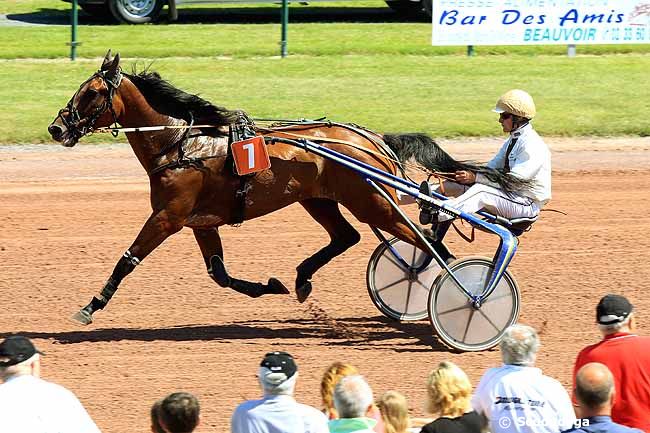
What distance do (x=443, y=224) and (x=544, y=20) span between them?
1057 cm

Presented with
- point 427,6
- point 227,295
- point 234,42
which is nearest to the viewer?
point 227,295

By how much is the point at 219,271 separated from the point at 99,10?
1459 cm

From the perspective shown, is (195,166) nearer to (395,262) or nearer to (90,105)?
(90,105)

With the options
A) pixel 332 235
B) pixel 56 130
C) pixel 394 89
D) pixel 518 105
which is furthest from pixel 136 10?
pixel 518 105

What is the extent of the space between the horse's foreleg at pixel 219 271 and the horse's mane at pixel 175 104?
2.69 feet

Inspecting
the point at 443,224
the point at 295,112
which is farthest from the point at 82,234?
Result: the point at 295,112

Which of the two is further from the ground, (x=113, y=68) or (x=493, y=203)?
(x=113, y=68)

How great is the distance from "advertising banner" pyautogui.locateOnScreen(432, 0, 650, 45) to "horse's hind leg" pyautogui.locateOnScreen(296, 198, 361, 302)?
9387mm

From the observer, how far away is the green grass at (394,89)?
16.3 metres

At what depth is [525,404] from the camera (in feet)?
18.8

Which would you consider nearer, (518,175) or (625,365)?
(625,365)

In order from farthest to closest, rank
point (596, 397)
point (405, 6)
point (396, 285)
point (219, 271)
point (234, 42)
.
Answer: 1. point (405, 6)
2. point (234, 42)
3. point (396, 285)
4. point (219, 271)
5. point (596, 397)

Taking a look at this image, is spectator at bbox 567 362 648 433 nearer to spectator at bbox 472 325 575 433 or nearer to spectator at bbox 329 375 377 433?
spectator at bbox 472 325 575 433

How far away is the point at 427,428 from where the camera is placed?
5.33 meters
